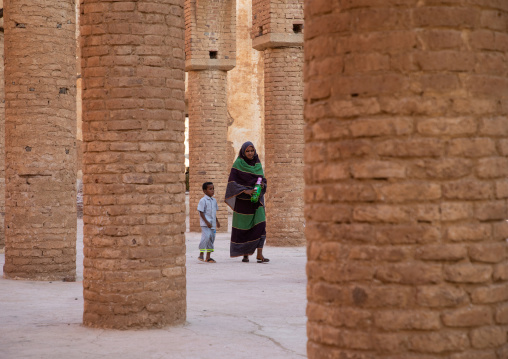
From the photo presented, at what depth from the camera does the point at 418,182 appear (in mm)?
3170

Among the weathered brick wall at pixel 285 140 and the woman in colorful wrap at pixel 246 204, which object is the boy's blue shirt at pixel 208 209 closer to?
the woman in colorful wrap at pixel 246 204

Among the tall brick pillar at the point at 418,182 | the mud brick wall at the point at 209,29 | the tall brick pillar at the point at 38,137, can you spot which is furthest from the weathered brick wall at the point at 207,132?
the tall brick pillar at the point at 418,182

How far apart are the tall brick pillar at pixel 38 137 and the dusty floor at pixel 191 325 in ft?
1.54

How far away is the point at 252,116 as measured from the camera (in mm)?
26078

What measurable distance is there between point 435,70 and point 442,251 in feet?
2.24

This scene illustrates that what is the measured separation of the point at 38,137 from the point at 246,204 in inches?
130

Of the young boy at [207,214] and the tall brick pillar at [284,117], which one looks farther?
the tall brick pillar at [284,117]

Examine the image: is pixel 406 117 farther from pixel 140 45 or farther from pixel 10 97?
pixel 10 97

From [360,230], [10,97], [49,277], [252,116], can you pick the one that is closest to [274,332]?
[360,230]

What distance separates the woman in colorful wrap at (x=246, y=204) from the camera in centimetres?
1173

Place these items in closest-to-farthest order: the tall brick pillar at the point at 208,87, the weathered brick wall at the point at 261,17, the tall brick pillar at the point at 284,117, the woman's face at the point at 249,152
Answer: the woman's face at the point at 249,152, the tall brick pillar at the point at 284,117, the weathered brick wall at the point at 261,17, the tall brick pillar at the point at 208,87

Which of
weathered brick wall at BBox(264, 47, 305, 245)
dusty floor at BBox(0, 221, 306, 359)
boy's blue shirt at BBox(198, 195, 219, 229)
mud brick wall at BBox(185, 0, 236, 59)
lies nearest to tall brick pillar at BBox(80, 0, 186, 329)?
dusty floor at BBox(0, 221, 306, 359)

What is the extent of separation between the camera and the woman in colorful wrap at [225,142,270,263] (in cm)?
1173

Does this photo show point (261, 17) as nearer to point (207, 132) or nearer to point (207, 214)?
point (207, 132)
